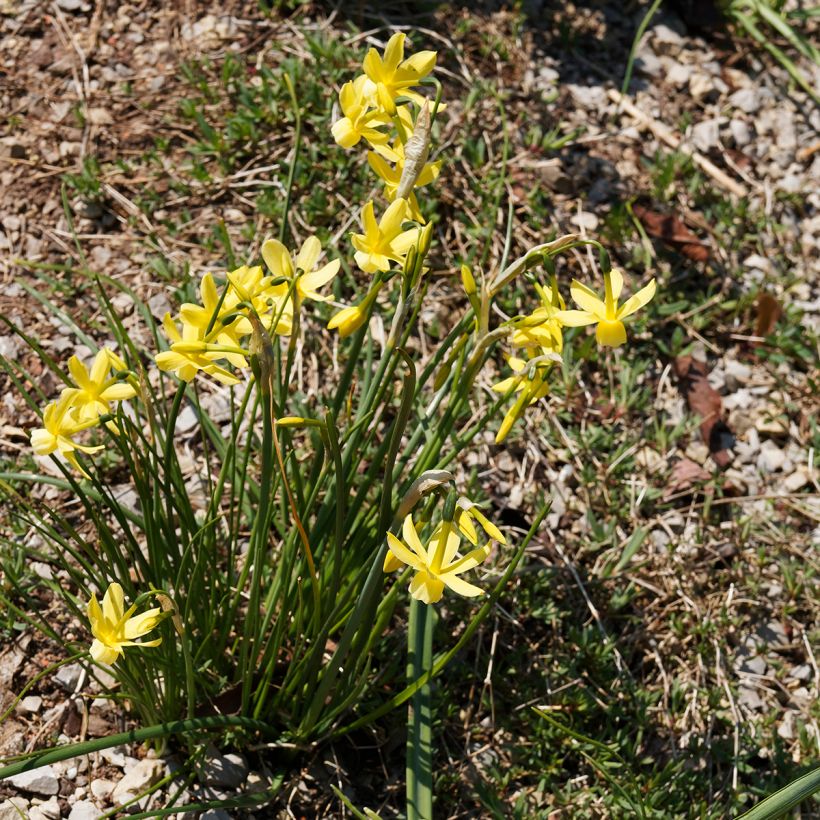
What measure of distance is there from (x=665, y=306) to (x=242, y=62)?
5.37 ft

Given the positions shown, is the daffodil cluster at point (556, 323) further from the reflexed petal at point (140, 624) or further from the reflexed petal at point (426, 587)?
the reflexed petal at point (140, 624)

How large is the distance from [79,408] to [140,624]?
1.15ft

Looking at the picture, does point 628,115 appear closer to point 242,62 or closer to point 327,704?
point 242,62

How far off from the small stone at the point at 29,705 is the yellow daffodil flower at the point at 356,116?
4.42ft

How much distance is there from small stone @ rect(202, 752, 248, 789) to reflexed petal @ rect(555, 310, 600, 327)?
Result: 115 cm

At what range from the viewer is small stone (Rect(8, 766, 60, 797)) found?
185cm

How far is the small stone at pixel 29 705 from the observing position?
196 cm

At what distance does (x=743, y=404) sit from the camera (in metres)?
2.94

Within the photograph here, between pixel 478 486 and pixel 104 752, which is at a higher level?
pixel 478 486

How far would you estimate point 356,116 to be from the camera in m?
1.46

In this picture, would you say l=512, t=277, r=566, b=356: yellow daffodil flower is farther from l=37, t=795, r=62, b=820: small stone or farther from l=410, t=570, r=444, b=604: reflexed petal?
l=37, t=795, r=62, b=820: small stone

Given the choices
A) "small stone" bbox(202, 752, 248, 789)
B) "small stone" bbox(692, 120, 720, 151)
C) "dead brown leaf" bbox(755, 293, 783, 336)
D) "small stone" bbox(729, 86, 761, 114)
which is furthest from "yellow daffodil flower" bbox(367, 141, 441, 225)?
"small stone" bbox(729, 86, 761, 114)

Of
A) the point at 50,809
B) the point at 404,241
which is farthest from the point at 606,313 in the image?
the point at 50,809

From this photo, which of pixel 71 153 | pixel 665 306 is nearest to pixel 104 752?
pixel 71 153
